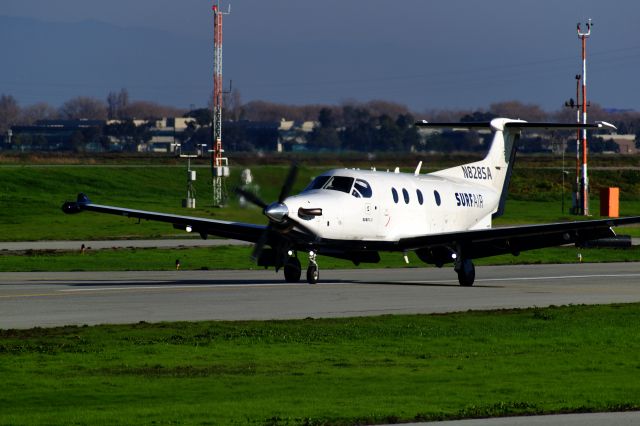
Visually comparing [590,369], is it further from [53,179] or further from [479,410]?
[53,179]

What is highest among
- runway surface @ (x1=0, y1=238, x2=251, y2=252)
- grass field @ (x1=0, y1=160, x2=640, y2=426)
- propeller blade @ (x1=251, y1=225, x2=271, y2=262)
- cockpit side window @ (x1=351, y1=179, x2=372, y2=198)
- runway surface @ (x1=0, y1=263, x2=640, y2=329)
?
cockpit side window @ (x1=351, y1=179, x2=372, y2=198)

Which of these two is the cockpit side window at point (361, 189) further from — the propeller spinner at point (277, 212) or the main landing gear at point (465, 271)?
the main landing gear at point (465, 271)

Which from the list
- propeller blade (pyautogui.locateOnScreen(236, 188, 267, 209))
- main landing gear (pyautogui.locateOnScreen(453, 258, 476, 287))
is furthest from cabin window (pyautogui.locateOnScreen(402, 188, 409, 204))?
propeller blade (pyautogui.locateOnScreen(236, 188, 267, 209))

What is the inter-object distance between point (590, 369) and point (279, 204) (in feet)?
48.6

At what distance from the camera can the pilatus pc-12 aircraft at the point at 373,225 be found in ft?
112

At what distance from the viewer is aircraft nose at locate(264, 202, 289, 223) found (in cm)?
3291

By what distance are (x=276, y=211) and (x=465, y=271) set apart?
741 centimetres

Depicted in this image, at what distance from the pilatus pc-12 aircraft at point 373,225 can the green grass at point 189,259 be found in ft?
20.1

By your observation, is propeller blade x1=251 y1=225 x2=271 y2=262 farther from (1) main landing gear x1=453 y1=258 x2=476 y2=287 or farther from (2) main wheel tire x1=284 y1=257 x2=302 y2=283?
(1) main landing gear x1=453 y1=258 x2=476 y2=287

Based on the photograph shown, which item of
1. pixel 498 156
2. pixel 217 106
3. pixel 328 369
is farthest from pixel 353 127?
pixel 328 369

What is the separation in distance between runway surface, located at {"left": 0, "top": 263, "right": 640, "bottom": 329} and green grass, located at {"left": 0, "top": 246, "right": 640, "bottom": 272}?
2.78m

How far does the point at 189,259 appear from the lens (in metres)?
47.7

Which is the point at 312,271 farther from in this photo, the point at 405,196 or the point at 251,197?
the point at 405,196

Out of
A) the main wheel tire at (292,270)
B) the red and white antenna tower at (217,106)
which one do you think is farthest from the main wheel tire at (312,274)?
the red and white antenna tower at (217,106)
